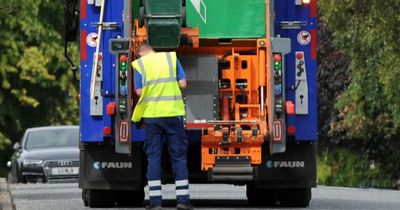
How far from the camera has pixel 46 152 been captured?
29562 millimetres

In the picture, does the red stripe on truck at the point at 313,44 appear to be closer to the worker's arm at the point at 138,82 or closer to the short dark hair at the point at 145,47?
the short dark hair at the point at 145,47

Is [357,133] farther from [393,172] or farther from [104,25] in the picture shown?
[104,25]

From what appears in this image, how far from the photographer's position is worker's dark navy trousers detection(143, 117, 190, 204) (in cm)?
1620

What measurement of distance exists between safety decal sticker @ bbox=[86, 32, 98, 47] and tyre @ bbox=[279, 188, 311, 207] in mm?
2938

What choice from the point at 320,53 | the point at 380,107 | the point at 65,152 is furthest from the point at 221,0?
the point at 320,53

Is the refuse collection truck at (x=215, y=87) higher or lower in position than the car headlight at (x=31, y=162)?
higher

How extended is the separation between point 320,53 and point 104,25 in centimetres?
2498

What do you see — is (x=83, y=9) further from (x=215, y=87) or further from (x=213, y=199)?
(x=213, y=199)

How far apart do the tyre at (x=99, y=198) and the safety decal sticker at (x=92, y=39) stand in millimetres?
1802

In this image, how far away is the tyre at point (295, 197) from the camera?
18.1m

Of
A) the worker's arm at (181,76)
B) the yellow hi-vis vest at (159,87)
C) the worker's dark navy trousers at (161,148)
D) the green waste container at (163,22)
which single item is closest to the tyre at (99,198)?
the worker's dark navy trousers at (161,148)

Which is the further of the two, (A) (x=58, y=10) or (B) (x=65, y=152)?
(A) (x=58, y=10)

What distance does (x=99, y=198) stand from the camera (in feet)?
59.0

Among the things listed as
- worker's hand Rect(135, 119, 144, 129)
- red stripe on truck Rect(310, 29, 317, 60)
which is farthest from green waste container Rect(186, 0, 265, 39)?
worker's hand Rect(135, 119, 144, 129)
